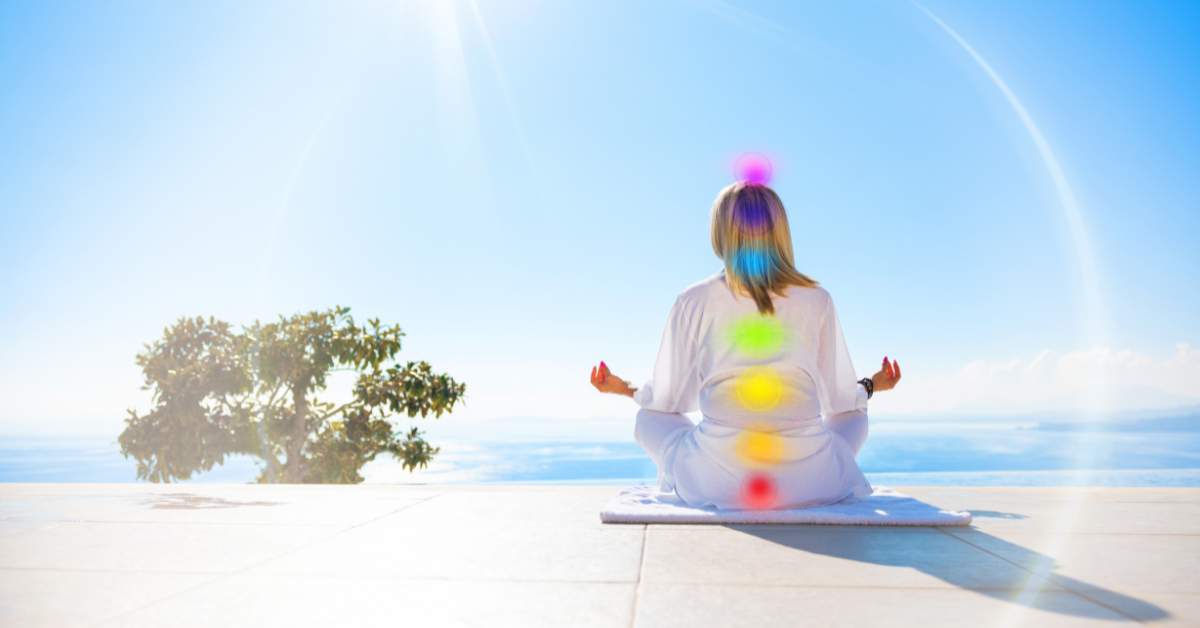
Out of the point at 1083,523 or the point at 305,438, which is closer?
the point at 1083,523

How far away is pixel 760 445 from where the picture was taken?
99.1 inches

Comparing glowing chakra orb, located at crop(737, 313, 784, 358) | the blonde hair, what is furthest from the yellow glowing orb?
the blonde hair

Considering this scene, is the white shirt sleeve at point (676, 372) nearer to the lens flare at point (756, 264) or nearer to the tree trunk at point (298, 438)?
the lens flare at point (756, 264)

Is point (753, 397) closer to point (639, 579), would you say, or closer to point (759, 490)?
point (759, 490)

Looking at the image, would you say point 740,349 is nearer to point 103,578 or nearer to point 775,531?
point 775,531

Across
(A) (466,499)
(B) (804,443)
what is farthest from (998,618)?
(A) (466,499)

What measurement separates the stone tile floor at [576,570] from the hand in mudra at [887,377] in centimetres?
59

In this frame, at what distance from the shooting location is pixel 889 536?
84.2 inches

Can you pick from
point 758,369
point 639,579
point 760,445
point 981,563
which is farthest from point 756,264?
point 639,579

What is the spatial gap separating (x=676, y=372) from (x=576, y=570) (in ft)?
4.06

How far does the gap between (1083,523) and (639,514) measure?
1626mm

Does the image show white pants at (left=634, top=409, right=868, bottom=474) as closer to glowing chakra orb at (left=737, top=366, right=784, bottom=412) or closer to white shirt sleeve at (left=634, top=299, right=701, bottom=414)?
white shirt sleeve at (left=634, top=299, right=701, bottom=414)

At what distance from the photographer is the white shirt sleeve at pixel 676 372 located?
2750 mm

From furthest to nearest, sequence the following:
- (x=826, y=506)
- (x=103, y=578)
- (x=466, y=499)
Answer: (x=466, y=499), (x=826, y=506), (x=103, y=578)
